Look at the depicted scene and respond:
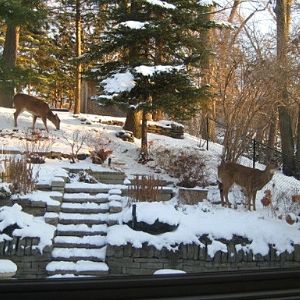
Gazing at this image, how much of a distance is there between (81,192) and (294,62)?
3.27 m

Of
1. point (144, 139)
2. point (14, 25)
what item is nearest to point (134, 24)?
point (144, 139)

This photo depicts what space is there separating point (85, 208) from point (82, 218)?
151 mm

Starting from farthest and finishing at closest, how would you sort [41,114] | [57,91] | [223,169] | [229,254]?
[41,114] → [57,91] → [223,169] → [229,254]

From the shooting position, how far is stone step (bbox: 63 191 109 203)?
396 cm

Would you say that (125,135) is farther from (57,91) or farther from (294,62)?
(294,62)

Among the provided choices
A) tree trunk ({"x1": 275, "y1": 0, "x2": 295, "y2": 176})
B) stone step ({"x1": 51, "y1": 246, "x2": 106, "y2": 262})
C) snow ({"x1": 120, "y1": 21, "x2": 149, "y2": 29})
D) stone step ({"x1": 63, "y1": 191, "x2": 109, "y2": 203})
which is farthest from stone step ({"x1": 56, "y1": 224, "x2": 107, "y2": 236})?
tree trunk ({"x1": 275, "y1": 0, "x2": 295, "y2": 176})

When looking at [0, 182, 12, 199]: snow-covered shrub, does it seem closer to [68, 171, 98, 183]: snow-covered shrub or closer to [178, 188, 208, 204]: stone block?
[68, 171, 98, 183]: snow-covered shrub

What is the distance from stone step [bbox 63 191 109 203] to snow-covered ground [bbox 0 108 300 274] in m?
0.19

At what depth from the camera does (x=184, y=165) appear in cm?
496

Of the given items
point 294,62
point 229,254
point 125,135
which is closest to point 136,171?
point 125,135

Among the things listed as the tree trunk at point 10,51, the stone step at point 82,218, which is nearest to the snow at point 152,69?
the tree trunk at point 10,51

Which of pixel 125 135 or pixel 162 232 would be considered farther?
pixel 125 135

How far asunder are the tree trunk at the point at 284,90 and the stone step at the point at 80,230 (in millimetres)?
3087

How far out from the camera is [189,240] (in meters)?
3.29
